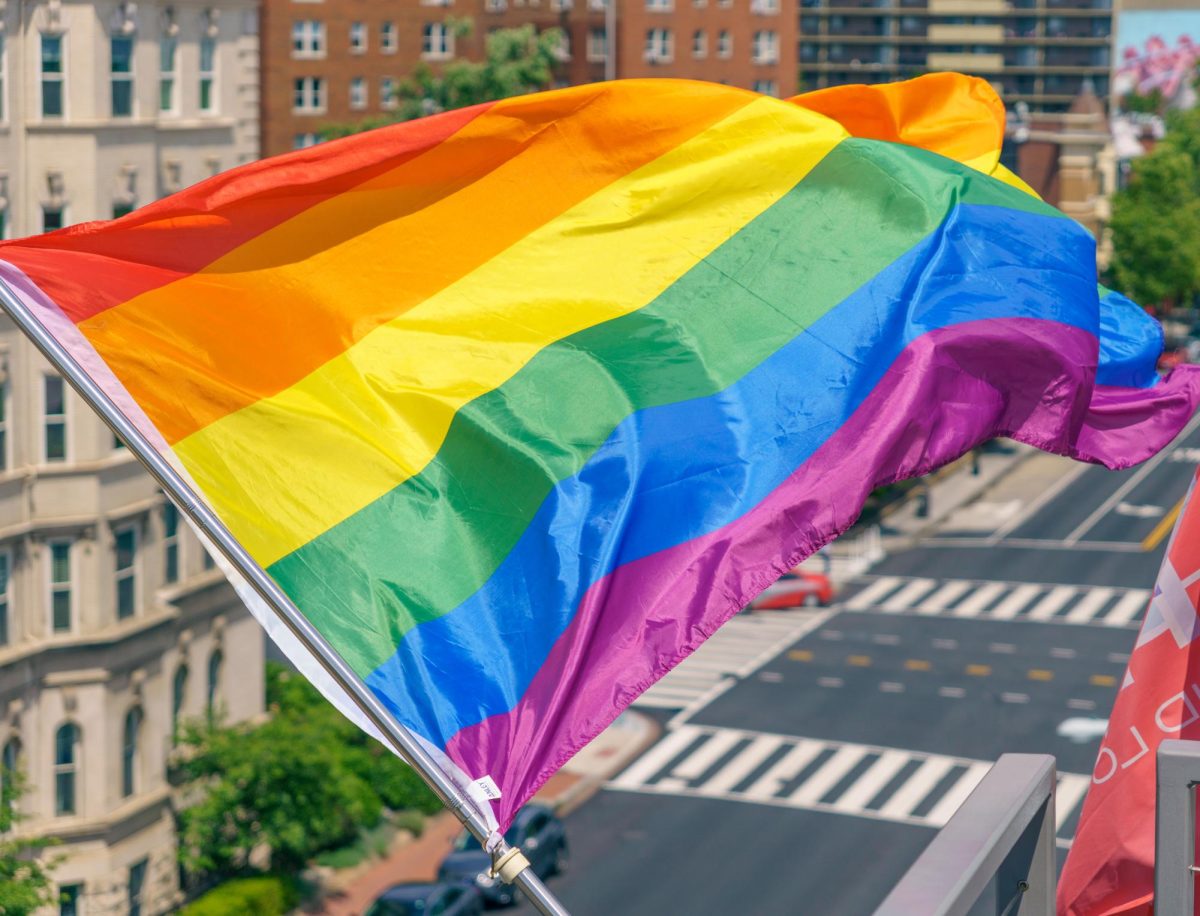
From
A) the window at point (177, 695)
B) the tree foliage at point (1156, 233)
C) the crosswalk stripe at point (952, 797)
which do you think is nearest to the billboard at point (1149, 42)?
the tree foliage at point (1156, 233)

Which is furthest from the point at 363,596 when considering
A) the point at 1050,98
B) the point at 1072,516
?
the point at 1050,98

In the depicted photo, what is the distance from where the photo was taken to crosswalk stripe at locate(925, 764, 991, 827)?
53469 mm

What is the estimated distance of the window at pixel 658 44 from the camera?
340ft

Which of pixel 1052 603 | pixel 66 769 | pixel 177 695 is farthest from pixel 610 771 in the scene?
pixel 1052 603

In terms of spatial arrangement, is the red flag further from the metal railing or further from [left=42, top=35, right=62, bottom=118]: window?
[left=42, top=35, right=62, bottom=118]: window

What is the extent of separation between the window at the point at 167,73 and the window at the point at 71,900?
1754cm

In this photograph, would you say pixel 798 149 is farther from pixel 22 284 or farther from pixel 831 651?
pixel 831 651

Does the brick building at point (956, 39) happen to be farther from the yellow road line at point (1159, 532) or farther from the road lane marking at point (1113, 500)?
the yellow road line at point (1159, 532)

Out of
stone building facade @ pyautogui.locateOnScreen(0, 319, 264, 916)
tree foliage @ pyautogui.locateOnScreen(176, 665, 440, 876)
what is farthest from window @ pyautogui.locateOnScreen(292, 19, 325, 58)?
stone building facade @ pyautogui.locateOnScreen(0, 319, 264, 916)

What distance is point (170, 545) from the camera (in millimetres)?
47375

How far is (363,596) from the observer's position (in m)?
10.7

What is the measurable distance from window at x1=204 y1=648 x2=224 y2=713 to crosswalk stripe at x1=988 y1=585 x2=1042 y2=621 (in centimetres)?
3448

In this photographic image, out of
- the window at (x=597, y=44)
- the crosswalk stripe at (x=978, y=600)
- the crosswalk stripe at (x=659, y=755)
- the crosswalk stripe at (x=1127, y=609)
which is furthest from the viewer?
the window at (x=597, y=44)

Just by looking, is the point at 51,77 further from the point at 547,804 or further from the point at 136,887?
the point at 547,804
